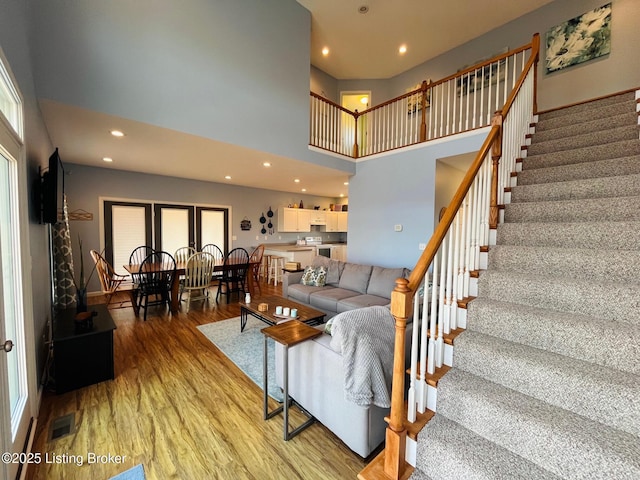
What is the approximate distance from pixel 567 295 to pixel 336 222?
7976 mm

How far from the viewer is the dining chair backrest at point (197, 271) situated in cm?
455

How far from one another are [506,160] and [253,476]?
3243 millimetres

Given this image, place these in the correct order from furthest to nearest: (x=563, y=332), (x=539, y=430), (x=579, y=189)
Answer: (x=579, y=189), (x=563, y=332), (x=539, y=430)

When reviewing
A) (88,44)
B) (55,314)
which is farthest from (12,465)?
(88,44)

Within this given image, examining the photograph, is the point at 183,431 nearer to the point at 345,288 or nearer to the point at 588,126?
the point at 345,288

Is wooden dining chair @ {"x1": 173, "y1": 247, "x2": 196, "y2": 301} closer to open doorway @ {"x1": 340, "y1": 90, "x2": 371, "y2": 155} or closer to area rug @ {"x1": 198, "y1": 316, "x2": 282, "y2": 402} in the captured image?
area rug @ {"x1": 198, "y1": 316, "x2": 282, "y2": 402}

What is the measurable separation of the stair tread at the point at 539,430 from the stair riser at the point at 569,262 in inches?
36.7

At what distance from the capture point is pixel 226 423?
2004 millimetres

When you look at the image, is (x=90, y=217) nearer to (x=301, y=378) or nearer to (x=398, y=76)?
(x=301, y=378)

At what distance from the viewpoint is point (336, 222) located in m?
9.44

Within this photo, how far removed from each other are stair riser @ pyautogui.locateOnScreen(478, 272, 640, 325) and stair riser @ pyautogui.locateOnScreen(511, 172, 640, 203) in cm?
106

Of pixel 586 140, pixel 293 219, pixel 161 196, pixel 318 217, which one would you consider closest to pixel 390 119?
pixel 586 140

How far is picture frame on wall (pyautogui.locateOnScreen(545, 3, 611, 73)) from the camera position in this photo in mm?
3938

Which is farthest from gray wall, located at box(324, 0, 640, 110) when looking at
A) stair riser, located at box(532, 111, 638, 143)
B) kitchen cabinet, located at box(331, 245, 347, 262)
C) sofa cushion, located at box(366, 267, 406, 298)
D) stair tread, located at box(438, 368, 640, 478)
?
kitchen cabinet, located at box(331, 245, 347, 262)
